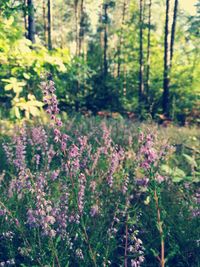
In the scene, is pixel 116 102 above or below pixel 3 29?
below

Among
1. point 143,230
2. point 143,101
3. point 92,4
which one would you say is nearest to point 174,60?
point 143,101

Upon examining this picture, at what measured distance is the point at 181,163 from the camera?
18.8ft

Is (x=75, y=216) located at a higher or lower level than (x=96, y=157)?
lower

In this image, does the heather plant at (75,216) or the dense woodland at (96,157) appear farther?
the dense woodland at (96,157)

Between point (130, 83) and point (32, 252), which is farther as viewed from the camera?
point (130, 83)

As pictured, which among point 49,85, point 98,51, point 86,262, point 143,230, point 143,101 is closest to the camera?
point 49,85

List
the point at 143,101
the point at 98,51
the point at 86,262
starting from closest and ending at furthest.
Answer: the point at 86,262, the point at 143,101, the point at 98,51

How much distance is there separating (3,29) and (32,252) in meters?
2.99

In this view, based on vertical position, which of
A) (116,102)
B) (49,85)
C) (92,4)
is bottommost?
(116,102)

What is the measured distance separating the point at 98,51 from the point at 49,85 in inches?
900

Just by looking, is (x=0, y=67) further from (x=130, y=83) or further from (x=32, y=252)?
(x=130, y=83)

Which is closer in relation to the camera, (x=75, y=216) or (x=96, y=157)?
(x=75, y=216)

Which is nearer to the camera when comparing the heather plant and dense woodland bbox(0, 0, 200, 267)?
the heather plant

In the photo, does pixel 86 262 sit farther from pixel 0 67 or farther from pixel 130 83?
pixel 130 83
